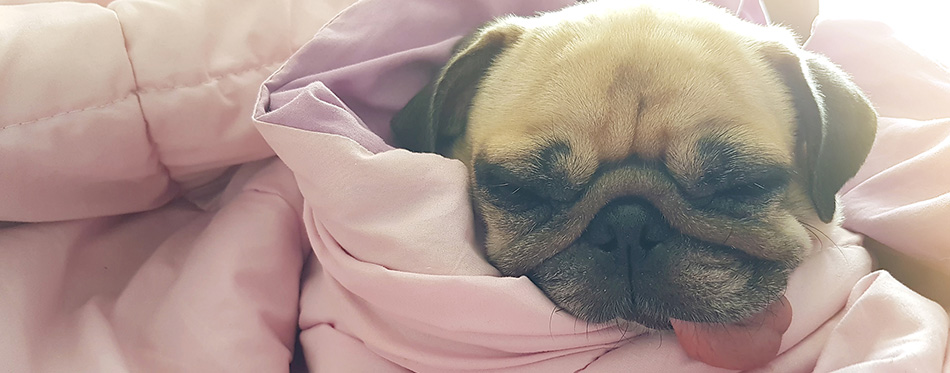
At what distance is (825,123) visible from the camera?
88 cm

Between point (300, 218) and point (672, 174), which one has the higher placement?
point (672, 174)

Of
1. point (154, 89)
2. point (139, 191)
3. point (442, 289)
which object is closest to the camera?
point (442, 289)

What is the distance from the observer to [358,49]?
108 cm

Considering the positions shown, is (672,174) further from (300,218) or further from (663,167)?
(300,218)

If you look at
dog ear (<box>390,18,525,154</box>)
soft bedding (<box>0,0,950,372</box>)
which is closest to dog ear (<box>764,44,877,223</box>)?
soft bedding (<box>0,0,950,372</box>)

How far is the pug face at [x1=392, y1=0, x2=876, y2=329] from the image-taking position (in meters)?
0.82

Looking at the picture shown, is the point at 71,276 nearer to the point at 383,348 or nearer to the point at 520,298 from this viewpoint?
the point at 383,348

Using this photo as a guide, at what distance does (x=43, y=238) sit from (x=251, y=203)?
0.29 m

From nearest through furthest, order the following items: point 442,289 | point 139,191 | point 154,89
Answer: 1. point 442,289
2. point 154,89
3. point 139,191

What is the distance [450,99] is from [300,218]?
326 mm

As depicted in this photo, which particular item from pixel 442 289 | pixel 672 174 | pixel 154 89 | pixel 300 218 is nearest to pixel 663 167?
pixel 672 174

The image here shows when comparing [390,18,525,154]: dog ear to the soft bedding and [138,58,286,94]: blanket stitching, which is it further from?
[138,58,286,94]: blanket stitching

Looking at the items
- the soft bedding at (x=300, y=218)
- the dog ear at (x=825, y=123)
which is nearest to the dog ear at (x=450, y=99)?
the soft bedding at (x=300, y=218)

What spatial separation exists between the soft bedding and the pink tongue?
0.02 meters
